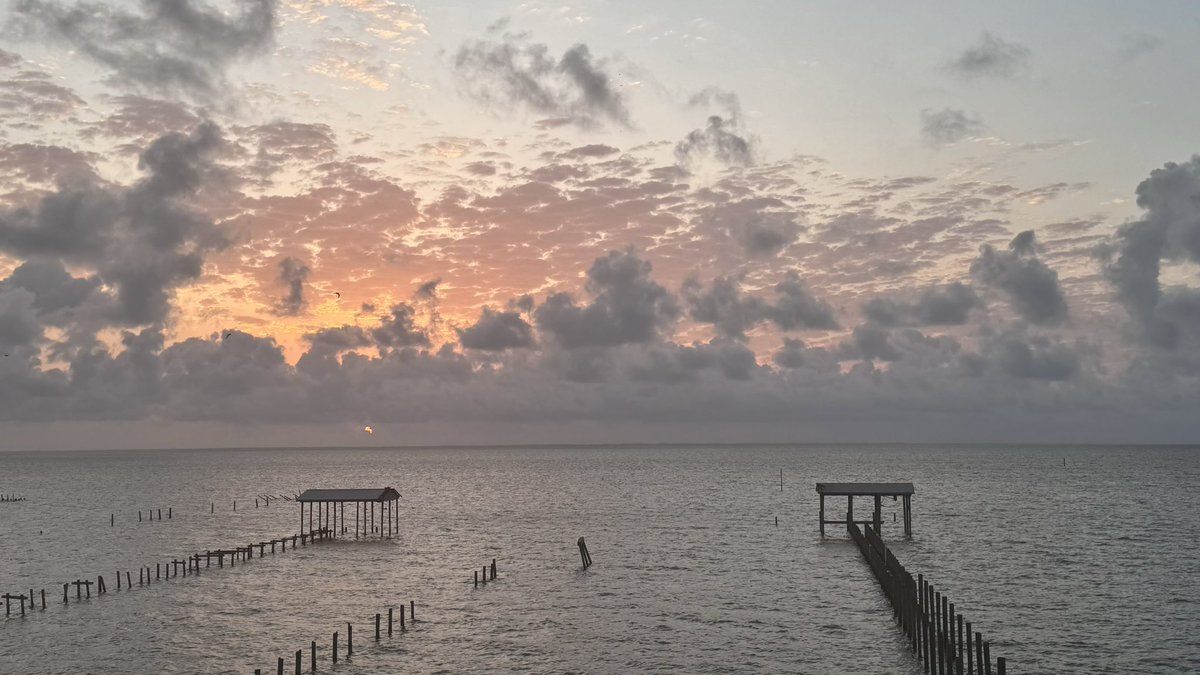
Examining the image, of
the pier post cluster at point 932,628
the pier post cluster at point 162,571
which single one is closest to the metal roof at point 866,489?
the pier post cluster at point 932,628

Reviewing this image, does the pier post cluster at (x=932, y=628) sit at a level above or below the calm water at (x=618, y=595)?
above

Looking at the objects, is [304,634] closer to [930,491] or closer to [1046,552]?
[1046,552]

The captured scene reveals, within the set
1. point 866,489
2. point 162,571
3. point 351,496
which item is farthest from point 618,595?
point 351,496

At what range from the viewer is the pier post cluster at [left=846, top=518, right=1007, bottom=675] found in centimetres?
3523

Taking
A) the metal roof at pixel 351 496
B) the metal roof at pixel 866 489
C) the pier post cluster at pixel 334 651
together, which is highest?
the metal roof at pixel 866 489

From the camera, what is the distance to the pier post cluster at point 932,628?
3523 centimetres

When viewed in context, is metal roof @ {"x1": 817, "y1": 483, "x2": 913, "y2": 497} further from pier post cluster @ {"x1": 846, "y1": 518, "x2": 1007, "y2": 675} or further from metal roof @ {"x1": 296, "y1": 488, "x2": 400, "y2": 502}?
metal roof @ {"x1": 296, "y1": 488, "x2": 400, "y2": 502}

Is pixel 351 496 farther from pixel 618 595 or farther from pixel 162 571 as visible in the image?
pixel 618 595

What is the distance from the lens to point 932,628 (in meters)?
40.4

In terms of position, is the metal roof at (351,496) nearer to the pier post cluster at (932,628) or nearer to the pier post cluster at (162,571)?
the pier post cluster at (162,571)

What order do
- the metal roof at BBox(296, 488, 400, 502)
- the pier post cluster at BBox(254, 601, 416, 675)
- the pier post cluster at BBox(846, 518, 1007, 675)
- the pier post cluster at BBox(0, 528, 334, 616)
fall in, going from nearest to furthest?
the pier post cluster at BBox(846, 518, 1007, 675) → the pier post cluster at BBox(254, 601, 416, 675) → the pier post cluster at BBox(0, 528, 334, 616) → the metal roof at BBox(296, 488, 400, 502)

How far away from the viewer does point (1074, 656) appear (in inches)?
1726

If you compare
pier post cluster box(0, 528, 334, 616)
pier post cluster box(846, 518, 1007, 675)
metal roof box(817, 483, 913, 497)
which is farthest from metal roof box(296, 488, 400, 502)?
pier post cluster box(846, 518, 1007, 675)

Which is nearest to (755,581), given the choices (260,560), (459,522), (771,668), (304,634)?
(771,668)
